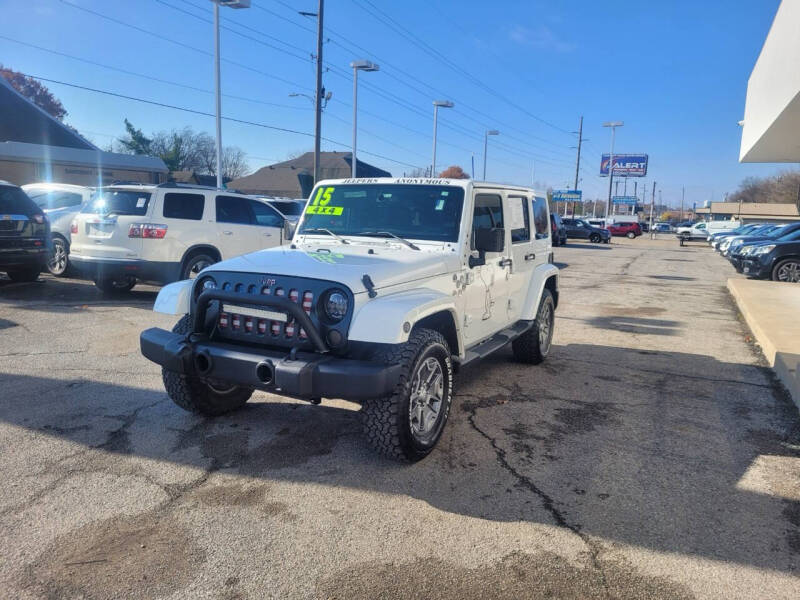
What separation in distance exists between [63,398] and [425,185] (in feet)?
11.7

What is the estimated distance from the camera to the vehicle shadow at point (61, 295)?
29.5ft

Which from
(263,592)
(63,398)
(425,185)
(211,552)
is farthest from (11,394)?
(425,185)

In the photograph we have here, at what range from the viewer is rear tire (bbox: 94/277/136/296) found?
10.0m

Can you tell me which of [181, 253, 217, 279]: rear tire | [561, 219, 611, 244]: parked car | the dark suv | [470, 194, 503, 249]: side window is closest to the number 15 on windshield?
[470, 194, 503, 249]: side window

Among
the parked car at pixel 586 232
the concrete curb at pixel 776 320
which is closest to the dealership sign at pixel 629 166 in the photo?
the parked car at pixel 586 232

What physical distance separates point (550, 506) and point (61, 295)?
9217mm

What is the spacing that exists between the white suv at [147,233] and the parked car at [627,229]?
48.6m

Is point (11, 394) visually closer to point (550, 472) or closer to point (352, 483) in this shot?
point (352, 483)

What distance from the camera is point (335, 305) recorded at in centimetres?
367

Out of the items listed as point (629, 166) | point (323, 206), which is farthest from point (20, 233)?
point (629, 166)

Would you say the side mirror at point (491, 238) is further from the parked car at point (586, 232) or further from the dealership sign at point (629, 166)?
the dealership sign at point (629, 166)

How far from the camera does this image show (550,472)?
3896mm

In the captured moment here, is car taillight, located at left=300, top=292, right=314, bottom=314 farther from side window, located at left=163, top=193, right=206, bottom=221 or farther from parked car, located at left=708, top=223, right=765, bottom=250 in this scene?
parked car, located at left=708, top=223, right=765, bottom=250

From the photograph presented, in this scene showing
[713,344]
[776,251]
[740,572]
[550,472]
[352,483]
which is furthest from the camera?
[776,251]
